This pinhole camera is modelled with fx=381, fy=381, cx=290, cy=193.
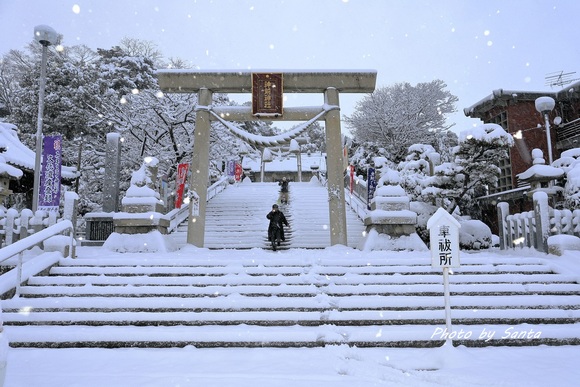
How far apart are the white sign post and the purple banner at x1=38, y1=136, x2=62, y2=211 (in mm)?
10449

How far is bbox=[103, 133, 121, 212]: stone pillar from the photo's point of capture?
14344mm

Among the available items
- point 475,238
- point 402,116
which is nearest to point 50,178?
point 475,238

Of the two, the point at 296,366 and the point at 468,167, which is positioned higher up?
the point at 468,167

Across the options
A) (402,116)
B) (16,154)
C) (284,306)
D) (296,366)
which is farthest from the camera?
(402,116)

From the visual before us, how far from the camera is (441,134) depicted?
110ft

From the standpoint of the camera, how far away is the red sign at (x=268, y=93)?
12281 millimetres

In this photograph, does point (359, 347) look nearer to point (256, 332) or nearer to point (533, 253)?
point (256, 332)

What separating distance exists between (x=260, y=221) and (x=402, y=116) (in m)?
22.7

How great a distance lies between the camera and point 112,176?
14.5 m

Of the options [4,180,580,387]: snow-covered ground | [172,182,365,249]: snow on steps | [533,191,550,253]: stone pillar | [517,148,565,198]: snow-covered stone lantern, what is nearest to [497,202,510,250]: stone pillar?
[517,148,565,198]: snow-covered stone lantern

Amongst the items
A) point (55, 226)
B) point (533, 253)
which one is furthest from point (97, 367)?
point (533, 253)

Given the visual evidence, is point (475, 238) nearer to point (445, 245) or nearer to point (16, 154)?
point (445, 245)

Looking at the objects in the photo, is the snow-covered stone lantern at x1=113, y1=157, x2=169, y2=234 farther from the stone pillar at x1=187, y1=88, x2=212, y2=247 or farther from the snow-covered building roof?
the snow-covered building roof

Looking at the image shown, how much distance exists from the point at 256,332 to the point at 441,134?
32.0m
